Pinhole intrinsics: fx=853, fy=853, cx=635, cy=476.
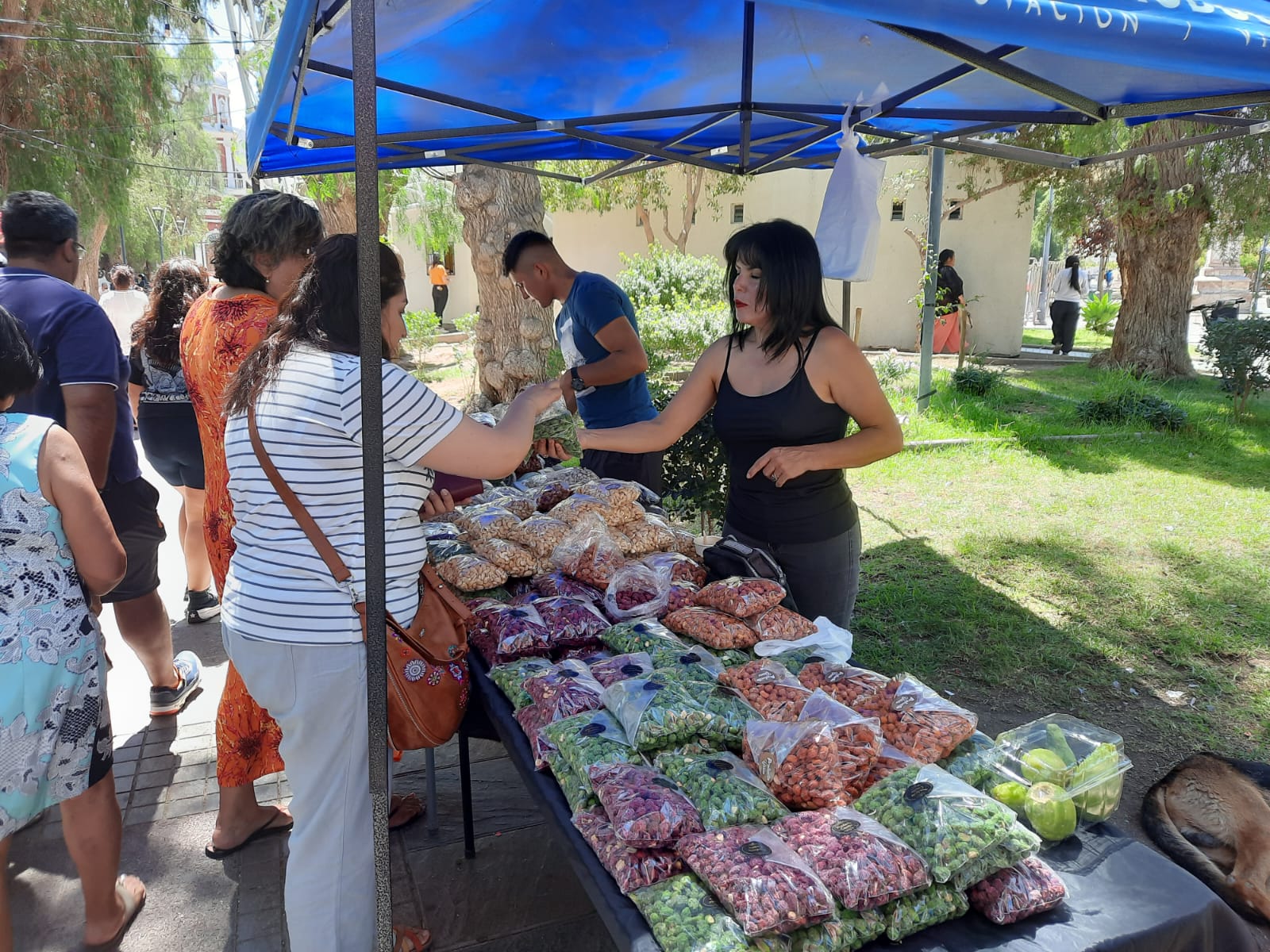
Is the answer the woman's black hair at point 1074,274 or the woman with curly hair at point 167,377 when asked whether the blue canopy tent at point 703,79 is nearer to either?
the woman with curly hair at point 167,377

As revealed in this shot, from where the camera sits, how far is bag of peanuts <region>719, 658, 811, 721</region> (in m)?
1.89

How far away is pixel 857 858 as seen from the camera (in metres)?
1.41

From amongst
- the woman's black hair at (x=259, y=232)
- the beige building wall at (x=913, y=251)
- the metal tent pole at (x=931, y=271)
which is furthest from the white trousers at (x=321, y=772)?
the beige building wall at (x=913, y=251)

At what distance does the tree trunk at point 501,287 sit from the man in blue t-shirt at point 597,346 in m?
4.13

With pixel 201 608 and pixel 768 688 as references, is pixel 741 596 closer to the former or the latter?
pixel 768 688

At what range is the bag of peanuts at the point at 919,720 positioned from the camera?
1.77 m

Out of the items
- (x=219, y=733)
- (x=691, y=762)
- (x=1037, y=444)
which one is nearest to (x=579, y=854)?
(x=691, y=762)

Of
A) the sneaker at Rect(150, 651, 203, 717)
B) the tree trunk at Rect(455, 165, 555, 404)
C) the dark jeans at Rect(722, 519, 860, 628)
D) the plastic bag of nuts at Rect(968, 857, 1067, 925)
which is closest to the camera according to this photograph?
the plastic bag of nuts at Rect(968, 857, 1067, 925)

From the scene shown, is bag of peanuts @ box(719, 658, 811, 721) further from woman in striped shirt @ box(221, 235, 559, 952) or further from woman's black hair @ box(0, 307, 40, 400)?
woman's black hair @ box(0, 307, 40, 400)

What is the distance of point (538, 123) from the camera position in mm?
3648

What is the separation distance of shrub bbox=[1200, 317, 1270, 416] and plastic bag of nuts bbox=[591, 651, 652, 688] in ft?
31.6

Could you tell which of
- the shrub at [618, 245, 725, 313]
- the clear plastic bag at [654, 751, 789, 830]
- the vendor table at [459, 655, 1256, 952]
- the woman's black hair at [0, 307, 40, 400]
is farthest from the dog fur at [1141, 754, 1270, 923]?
the shrub at [618, 245, 725, 313]

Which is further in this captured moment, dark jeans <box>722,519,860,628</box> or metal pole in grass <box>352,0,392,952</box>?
dark jeans <box>722,519,860,628</box>

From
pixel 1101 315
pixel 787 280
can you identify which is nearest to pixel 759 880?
pixel 787 280
